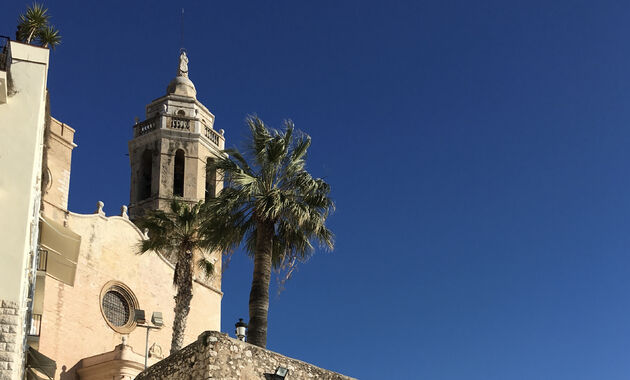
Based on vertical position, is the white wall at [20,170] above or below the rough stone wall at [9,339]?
above

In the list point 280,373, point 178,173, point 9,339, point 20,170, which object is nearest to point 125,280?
point 178,173

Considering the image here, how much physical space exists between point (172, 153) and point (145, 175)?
2.12 m

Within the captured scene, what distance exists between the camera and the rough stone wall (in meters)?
14.9

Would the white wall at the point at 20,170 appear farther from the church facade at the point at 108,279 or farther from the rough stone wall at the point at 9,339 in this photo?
the church facade at the point at 108,279

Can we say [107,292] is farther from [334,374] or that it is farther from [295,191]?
[334,374]

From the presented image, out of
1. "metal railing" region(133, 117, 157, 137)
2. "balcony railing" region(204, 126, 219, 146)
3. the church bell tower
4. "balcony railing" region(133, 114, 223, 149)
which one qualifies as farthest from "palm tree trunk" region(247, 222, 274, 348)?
"metal railing" region(133, 117, 157, 137)

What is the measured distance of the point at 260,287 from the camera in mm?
19953

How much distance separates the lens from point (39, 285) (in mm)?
20031

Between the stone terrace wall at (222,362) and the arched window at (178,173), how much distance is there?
993 inches

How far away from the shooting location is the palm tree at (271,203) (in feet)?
Answer: 68.2

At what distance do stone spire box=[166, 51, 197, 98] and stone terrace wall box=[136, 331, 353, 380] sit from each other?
29.5m

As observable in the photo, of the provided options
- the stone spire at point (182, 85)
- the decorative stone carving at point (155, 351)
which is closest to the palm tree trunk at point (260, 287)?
the decorative stone carving at point (155, 351)

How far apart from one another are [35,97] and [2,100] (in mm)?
627

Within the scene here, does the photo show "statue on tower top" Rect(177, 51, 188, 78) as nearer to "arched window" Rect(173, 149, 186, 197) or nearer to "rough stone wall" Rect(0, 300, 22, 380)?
"arched window" Rect(173, 149, 186, 197)
